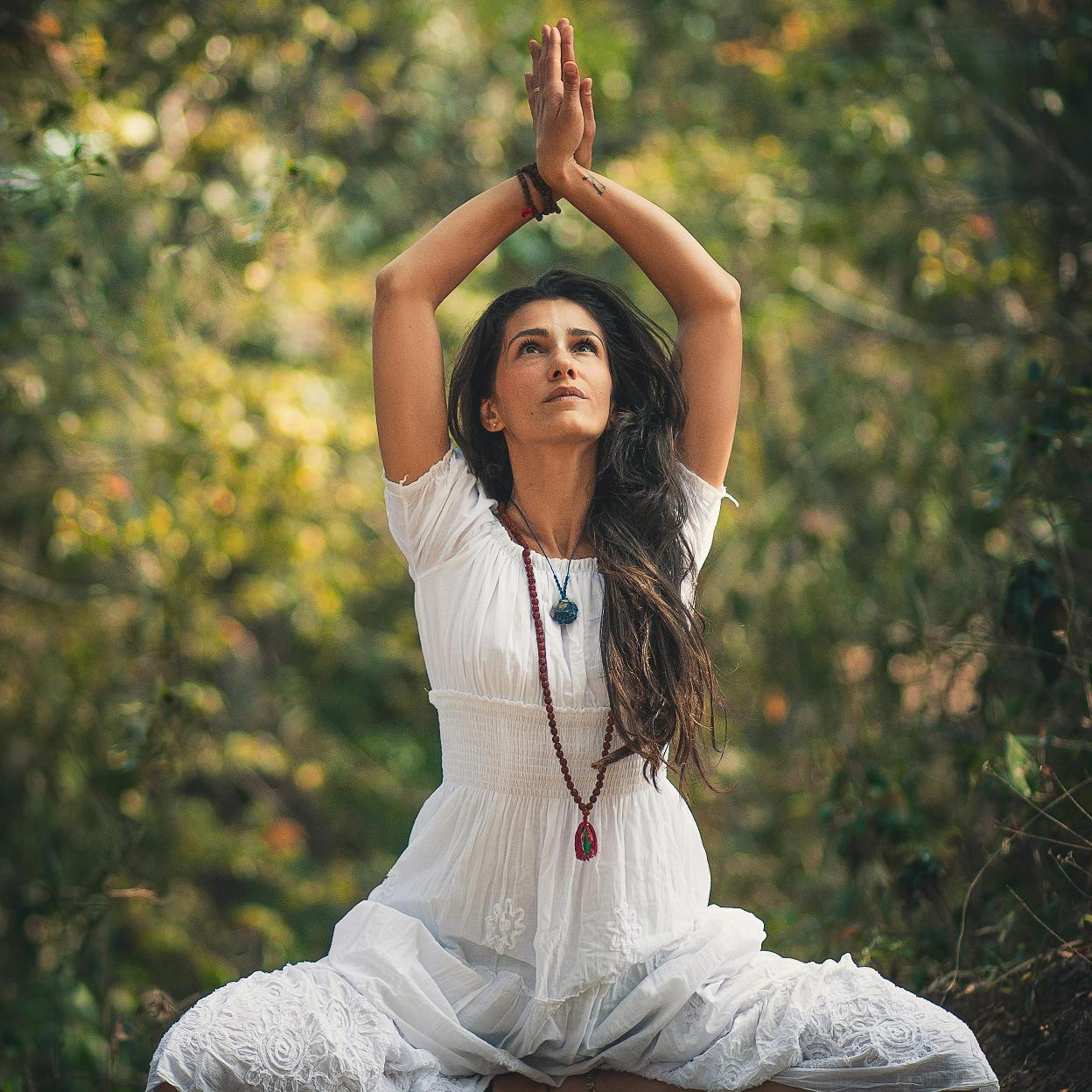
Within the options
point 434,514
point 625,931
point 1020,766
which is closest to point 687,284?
point 434,514

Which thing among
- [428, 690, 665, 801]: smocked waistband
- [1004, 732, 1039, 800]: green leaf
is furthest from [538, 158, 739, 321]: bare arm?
[1004, 732, 1039, 800]: green leaf

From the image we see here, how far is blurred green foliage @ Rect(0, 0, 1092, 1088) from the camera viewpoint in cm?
368

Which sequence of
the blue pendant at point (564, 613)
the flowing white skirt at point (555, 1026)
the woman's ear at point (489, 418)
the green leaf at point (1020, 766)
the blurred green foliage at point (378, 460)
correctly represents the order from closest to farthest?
the flowing white skirt at point (555, 1026) → the blue pendant at point (564, 613) → the woman's ear at point (489, 418) → the green leaf at point (1020, 766) → the blurred green foliage at point (378, 460)

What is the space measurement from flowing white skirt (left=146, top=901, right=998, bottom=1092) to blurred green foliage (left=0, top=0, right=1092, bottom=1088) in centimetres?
97

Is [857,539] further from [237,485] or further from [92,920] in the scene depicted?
[92,920]

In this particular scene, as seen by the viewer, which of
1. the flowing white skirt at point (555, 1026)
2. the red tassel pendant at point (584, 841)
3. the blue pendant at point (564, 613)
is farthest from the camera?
the blue pendant at point (564, 613)

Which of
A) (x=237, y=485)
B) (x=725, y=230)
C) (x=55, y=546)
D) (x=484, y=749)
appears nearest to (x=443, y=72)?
(x=725, y=230)

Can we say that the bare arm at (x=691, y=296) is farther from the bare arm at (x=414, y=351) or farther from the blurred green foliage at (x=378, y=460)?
the blurred green foliage at (x=378, y=460)

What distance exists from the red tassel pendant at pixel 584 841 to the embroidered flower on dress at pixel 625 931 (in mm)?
118

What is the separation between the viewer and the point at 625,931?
7.82ft

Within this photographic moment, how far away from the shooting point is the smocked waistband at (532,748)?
2414 mm

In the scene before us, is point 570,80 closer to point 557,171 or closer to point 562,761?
point 557,171

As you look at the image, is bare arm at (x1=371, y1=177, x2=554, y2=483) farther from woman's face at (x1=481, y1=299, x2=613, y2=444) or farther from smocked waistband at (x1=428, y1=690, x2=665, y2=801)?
smocked waistband at (x1=428, y1=690, x2=665, y2=801)

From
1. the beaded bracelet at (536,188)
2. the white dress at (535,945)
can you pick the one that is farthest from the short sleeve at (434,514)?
the beaded bracelet at (536,188)
